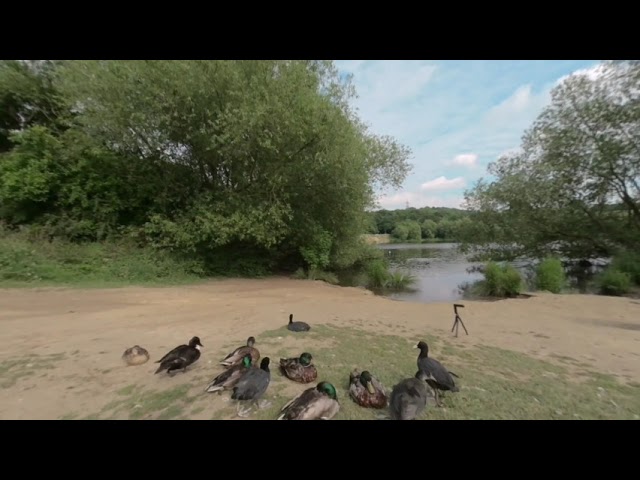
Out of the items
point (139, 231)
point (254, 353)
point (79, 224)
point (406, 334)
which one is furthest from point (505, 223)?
point (79, 224)

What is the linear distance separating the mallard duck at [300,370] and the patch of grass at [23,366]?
3084mm

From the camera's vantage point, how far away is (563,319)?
7.55 m

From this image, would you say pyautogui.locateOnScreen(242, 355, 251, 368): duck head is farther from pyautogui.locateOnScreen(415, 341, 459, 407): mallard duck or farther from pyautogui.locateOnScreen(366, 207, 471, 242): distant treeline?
pyautogui.locateOnScreen(366, 207, 471, 242): distant treeline

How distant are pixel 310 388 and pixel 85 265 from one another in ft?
36.4

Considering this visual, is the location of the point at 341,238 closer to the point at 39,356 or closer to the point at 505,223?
the point at 505,223

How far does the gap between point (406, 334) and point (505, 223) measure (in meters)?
16.2

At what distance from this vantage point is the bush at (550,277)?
41.5 feet

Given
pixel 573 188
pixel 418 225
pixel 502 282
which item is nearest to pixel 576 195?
pixel 573 188

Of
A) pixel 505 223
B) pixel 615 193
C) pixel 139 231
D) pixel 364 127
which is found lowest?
pixel 139 231

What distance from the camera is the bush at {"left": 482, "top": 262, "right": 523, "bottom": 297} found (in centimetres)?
1261

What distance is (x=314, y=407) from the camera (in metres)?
2.51

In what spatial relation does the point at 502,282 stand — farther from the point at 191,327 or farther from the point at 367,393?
the point at 191,327

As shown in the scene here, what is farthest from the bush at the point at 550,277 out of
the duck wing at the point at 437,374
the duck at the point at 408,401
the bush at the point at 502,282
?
the duck at the point at 408,401

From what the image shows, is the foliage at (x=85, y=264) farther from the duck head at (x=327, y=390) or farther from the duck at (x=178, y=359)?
the duck head at (x=327, y=390)
